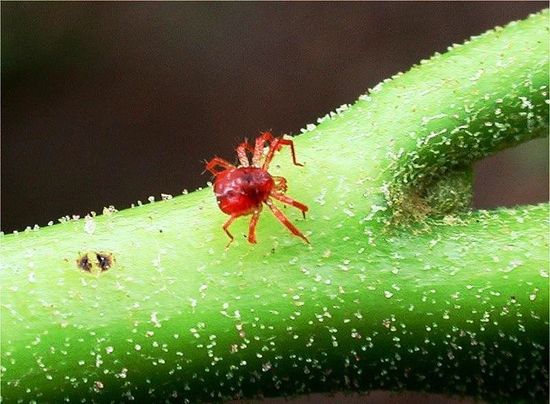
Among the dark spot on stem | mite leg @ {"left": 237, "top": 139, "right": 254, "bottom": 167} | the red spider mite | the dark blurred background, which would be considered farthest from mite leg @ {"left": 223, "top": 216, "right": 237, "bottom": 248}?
the dark blurred background

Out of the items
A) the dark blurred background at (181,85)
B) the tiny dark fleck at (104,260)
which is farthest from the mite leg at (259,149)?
the dark blurred background at (181,85)

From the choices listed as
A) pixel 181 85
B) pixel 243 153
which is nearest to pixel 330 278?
pixel 243 153

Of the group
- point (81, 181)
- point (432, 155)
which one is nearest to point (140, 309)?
point (432, 155)

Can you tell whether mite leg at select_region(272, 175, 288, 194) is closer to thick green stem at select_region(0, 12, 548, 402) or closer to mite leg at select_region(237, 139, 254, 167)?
thick green stem at select_region(0, 12, 548, 402)

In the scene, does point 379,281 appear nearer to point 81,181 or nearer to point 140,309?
point 140,309

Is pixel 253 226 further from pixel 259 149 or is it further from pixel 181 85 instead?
pixel 181 85
